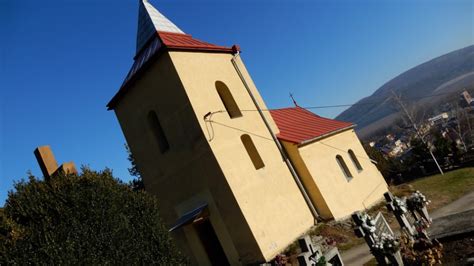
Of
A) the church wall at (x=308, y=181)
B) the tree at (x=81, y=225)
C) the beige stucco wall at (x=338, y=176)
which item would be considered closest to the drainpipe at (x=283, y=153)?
the church wall at (x=308, y=181)

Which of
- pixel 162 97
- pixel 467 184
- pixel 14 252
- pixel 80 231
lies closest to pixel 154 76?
pixel 162 97

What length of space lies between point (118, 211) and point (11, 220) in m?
2.72

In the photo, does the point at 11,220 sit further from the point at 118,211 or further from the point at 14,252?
the point at 118,211

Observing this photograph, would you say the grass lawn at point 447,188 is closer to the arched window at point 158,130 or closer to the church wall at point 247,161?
the church wall at point 247,161

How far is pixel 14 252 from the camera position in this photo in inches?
300

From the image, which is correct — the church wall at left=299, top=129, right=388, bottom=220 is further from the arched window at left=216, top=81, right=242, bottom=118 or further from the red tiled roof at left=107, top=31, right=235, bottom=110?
the red tiled roof at left=107, top=31, right=235, bottom=110

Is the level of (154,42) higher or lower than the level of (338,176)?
higher

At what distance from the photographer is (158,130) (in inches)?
663

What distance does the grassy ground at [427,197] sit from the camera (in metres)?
14.6

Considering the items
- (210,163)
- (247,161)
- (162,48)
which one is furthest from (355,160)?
(162,48)

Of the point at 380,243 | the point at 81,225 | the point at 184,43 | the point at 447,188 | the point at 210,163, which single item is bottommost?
the point at 447,188

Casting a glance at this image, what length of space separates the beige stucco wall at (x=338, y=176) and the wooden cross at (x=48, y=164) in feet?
36.4

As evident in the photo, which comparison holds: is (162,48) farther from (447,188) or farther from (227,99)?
(447,188)

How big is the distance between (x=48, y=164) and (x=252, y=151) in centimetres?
941
